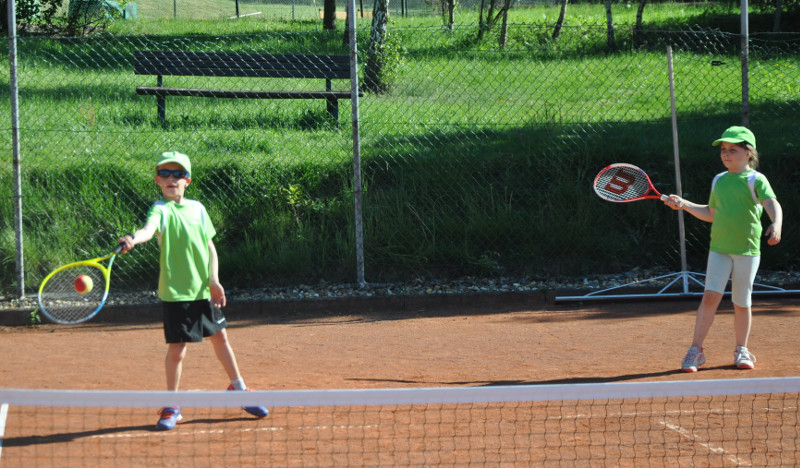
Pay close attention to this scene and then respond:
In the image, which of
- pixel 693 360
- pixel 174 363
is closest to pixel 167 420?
pixel 174 363

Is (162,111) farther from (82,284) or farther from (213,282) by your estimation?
(82,284)

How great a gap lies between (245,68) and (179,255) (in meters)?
6.31

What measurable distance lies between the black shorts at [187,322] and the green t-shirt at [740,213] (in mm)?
3469

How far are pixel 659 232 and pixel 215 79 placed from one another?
7.00 meters

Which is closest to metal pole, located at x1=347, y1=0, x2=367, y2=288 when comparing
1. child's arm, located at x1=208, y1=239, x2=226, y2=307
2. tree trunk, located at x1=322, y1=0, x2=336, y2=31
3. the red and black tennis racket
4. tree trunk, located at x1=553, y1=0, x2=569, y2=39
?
the red and black tennis racket

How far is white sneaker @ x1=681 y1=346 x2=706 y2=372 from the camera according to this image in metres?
5.55

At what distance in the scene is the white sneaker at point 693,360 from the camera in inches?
219

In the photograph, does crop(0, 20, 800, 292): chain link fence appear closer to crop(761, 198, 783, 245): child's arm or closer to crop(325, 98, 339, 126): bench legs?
crop(325, 98, 339, 126): bench legs

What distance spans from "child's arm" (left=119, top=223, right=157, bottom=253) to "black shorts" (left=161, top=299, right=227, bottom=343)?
491 millimetres

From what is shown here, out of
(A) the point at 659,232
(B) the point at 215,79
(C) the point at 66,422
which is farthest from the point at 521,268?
(B) the point at 215,79

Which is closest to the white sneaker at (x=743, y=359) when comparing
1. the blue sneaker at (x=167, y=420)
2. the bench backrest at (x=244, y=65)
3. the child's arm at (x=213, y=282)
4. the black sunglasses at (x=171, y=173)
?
the child's arm at (x=213, y=282)

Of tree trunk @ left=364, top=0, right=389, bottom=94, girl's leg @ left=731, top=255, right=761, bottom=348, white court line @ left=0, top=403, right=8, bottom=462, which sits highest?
tree trunk @ left=364, top=0, right=389, bottom=94

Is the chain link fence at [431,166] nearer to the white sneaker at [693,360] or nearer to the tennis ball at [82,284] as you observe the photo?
the white sneaker at [693,360]

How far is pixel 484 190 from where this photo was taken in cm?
901
